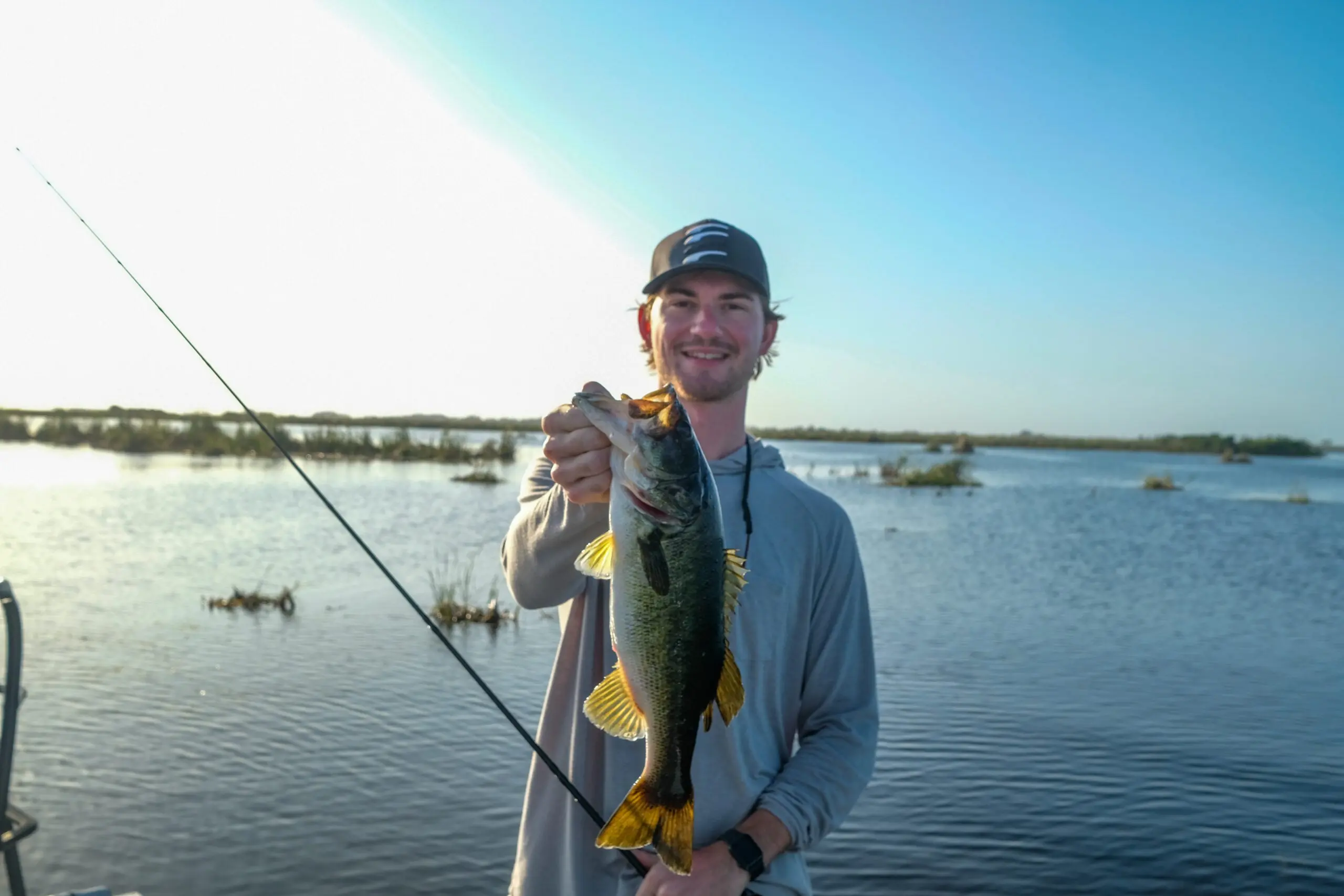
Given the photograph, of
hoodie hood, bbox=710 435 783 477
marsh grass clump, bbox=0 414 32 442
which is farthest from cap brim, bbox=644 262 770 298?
marsh grass clump, bbox=0 414 32 442

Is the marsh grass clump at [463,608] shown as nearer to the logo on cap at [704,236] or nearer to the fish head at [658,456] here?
the logo on cap at [704,236]

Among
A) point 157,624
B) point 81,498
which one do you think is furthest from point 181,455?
point 157,624

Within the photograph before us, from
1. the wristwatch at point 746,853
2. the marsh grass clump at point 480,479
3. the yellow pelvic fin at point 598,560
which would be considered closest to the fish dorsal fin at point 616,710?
the yellow pelvic fin at point 598,560

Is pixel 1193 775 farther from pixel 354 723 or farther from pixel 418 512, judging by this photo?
pixel 418 512

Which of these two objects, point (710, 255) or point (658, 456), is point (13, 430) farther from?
point (658, 456)

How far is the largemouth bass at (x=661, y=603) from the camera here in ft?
7.50

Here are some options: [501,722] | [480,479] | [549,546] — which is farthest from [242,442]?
[549,546]

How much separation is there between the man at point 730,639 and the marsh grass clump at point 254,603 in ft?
42.1

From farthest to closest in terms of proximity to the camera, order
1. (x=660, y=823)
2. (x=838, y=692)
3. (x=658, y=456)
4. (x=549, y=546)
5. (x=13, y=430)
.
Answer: (x=13, y=430), (x=838, y=692), (x=549, y=546), (x=660, y=823), (x=658, y=456)

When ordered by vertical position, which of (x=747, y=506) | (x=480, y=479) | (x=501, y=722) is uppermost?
(x=747, y=506)

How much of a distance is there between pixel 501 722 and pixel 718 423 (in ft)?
26.3

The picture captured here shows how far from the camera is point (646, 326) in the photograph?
382 cm

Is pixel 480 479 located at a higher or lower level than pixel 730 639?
lower

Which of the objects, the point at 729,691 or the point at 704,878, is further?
the point at 704,878
